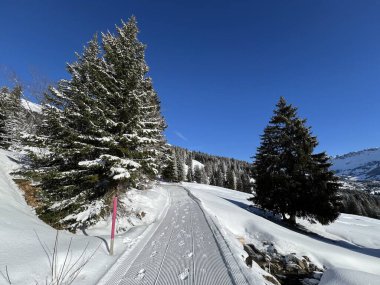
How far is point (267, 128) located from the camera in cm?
2341

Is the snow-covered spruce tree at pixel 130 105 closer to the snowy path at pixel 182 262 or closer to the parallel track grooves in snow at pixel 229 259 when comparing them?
the snowy path at pixel 182 262

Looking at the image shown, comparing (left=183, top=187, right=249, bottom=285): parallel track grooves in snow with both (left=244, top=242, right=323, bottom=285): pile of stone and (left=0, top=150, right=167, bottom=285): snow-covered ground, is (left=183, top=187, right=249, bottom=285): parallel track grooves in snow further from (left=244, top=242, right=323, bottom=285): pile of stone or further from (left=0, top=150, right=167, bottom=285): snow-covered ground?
(left=0, top=150, right=167, bottom=285): snow-covered ground

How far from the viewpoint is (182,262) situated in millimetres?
7098

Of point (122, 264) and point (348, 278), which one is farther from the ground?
point (348, 278)

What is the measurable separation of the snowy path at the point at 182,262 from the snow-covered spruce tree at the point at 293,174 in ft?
39.6

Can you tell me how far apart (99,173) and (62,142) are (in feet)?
9.64

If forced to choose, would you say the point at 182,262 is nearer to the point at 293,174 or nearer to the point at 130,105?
the point at 130,105

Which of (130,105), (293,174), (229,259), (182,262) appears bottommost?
(182,262)

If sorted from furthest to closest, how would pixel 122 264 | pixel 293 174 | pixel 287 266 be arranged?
pixel 293 174, pixel 287 266, pixel 122 264

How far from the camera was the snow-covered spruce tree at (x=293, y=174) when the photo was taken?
63.4 ft

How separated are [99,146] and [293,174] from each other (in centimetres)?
1667

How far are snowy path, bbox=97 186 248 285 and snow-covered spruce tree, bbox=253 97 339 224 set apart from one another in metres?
12.1

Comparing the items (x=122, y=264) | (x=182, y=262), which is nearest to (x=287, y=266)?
(x=182, y=262)

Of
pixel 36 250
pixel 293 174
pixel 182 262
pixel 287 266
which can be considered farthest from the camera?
pixel 293 174
